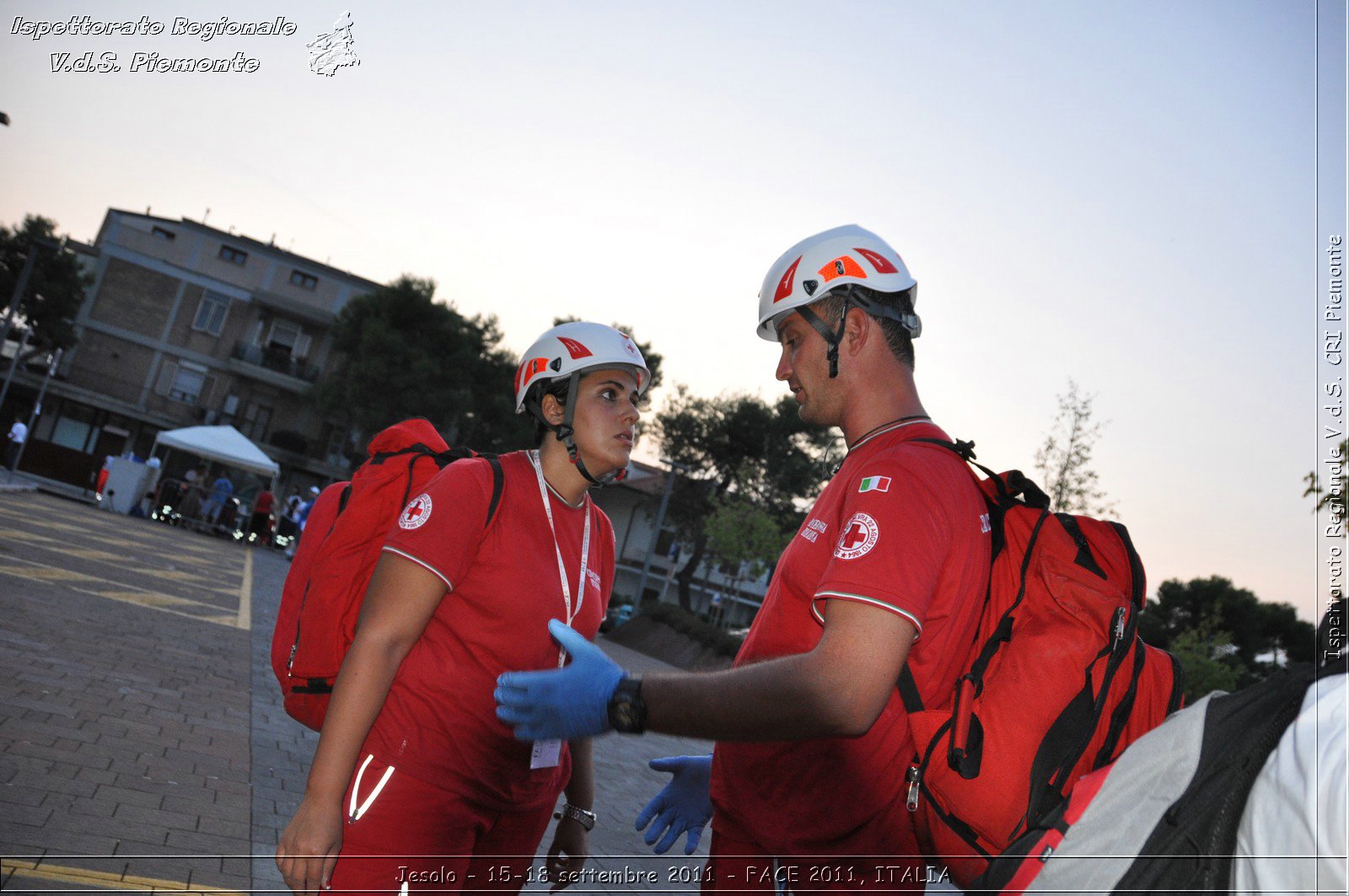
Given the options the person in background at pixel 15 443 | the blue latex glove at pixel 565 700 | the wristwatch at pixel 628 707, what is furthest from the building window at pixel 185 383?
the wristwatch at pixel 628 707

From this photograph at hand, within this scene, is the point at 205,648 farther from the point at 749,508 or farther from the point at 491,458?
the point at 749,508

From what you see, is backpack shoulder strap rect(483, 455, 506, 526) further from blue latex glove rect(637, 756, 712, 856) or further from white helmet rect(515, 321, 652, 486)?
blue latex glove rect(637, 756, 712, 856)

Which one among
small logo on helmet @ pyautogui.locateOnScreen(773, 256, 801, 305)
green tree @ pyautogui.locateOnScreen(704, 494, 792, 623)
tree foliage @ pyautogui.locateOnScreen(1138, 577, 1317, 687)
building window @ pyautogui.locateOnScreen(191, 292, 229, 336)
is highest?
building window @ pyautogui.locateOnScreen(191, 292, 229, 336)

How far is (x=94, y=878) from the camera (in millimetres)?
4141

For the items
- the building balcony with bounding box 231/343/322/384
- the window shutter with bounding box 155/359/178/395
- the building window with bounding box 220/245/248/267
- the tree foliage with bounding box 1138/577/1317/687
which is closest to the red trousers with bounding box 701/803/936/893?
the tree foliage with bounding box 1138/577/1317/687

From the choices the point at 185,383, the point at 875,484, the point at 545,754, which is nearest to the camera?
the point at 875,484

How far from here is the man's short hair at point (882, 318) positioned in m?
2.73

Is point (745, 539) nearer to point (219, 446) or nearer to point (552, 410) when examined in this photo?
point (219, 446)

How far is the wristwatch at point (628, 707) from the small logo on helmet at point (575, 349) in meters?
1.56

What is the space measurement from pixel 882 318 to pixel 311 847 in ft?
6.75

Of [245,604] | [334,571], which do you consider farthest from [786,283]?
[245,604]

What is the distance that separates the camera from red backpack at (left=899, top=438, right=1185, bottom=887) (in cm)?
210

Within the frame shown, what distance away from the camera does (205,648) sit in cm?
1034

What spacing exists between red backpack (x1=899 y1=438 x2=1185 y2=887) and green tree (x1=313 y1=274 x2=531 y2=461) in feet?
145
